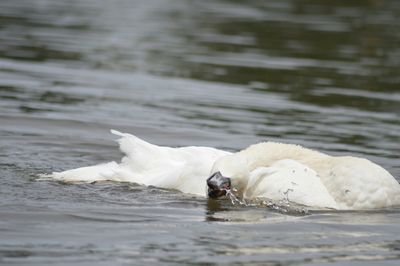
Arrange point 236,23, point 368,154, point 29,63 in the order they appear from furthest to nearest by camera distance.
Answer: point 236,23, point 29,63, point 368,154

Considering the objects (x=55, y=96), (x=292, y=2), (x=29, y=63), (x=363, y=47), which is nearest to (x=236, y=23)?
(x=363, y=47)

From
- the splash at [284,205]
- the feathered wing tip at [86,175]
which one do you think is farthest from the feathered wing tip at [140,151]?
the splash at [284,205]

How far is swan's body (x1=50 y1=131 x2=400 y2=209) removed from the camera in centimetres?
852

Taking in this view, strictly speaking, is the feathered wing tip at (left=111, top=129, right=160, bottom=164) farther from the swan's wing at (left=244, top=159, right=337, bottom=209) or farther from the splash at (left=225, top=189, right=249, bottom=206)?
the swan's wing at (left=244, top=159, right=337, bottom=209)

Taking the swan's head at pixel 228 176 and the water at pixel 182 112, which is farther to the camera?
the swan's head at pixel 228 176

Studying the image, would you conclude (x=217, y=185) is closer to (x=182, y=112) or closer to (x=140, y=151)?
(x=140, y=151)

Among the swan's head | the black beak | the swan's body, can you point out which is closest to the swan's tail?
the swan's body

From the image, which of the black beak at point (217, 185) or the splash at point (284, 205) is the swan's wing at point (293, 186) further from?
the black beak at point (217, 185)

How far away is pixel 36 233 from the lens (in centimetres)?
750

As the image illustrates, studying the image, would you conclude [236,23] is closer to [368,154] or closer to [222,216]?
[368,154]

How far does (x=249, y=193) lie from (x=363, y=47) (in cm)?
1312

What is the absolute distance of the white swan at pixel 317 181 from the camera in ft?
27.8

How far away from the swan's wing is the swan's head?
0.40 feet

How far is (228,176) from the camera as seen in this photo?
8633 millimetres
